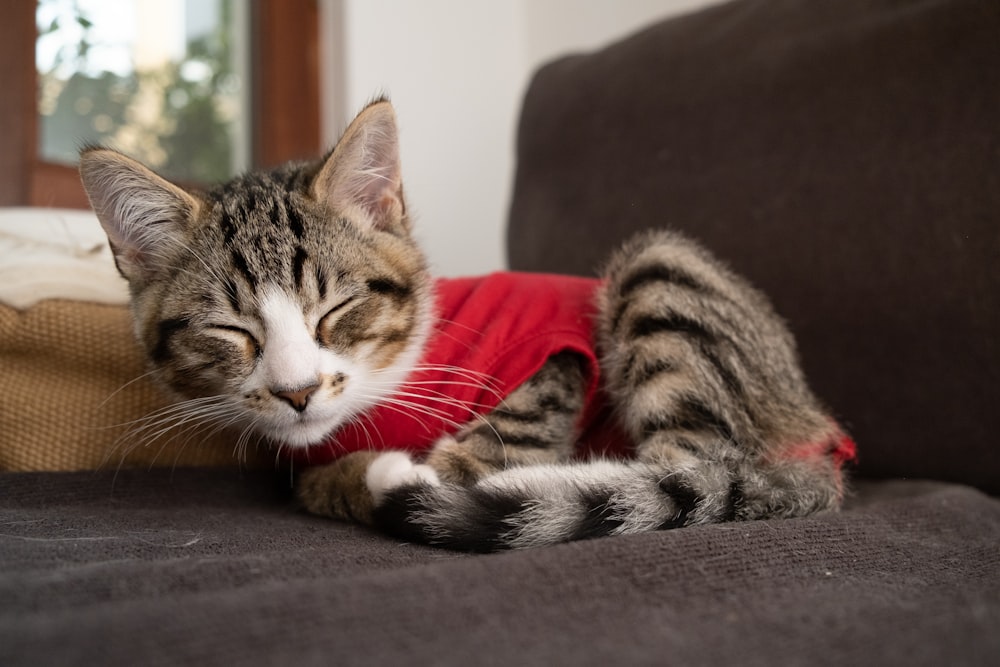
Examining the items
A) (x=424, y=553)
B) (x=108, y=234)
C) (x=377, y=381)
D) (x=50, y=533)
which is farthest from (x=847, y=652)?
(x=108, y=234)

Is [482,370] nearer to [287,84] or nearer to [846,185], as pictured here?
[846,185]

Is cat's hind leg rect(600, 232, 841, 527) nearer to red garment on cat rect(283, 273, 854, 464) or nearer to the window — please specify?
red garment on cat rect(283, 273, 854, 464)

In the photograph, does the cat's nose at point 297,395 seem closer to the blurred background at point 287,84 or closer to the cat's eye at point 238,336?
the cat's eye at point 238,336

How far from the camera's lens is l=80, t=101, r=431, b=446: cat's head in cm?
99

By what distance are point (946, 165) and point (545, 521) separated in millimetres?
1009

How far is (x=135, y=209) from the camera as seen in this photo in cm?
108

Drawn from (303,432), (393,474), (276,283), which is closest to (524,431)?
(393,474)

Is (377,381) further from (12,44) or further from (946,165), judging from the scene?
(12,44)

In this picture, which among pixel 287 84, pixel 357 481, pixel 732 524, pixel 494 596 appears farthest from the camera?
pixel 287 84

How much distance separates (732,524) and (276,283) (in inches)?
27.4

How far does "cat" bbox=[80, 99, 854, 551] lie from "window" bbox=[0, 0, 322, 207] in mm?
879

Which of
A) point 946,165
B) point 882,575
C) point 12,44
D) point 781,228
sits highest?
point 12,44

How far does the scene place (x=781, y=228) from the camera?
4.76ft

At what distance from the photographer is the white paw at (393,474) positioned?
0.98m
